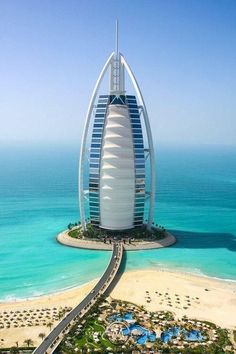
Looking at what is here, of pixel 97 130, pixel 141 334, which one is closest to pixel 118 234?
pixel 97 130

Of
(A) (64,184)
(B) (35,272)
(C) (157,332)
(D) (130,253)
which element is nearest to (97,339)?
(C) (157,332)

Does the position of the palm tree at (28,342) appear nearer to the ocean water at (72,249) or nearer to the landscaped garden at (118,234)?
the ocean water at (72,249)

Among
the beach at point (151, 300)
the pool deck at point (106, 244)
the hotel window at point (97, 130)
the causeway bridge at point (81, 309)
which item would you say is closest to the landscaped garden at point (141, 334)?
the causeway bridge at point (81, 309)

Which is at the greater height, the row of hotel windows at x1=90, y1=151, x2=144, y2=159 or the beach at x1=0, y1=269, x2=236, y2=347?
the row of hotel windows at x1=90, y1=151, x2=144, y2=159

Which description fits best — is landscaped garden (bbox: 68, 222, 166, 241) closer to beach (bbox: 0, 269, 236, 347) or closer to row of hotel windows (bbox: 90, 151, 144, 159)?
row of hotel windows (bbox: 90, 151, 144, 159)

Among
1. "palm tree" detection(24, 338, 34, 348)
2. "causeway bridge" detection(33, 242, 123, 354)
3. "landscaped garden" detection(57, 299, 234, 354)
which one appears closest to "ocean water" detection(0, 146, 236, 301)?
"causeway bridge" detection(33, 242, 123, 354)

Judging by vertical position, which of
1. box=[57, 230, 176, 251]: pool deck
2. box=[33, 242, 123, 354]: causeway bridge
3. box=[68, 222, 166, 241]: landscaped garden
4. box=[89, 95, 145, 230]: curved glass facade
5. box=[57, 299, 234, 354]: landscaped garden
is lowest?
box=[57, 299, 234, 354]: landscaped garden
